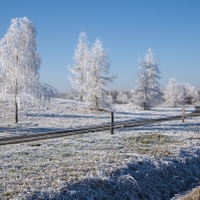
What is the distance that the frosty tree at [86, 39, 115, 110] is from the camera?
40125 mm

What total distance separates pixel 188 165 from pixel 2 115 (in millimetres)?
24880

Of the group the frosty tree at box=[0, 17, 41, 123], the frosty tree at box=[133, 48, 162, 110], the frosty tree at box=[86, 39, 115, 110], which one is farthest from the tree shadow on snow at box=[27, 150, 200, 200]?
the frosty tree at box=[133, 48, 162, 110]

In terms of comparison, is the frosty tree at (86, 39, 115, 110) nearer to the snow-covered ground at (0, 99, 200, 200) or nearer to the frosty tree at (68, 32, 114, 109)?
the frosty tree at (68, 32, 114, 109)

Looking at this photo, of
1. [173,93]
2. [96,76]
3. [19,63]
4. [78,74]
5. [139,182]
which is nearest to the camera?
[139,182]

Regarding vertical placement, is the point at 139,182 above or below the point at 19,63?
below

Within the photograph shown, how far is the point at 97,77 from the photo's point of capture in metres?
40.7

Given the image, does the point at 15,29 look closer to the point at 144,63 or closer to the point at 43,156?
the point at 43,156

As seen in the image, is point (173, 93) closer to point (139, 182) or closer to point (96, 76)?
point (96, 76)

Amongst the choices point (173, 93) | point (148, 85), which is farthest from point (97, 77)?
point (173, 93)

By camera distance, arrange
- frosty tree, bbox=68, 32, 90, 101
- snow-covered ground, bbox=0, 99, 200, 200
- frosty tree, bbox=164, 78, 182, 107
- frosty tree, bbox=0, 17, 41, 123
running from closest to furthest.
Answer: snow-covered ground, bbox=0, 99, 200, 200, frosty tree, bbox=0, 17, 41, 123, frosty tree, bbox=68, 32, 90, 101, frosty tree, bbox=164, 78, 182, 107

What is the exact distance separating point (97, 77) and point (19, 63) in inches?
687

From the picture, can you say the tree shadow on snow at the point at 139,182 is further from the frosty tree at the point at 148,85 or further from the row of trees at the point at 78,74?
the frosty tree at the point at 148,85

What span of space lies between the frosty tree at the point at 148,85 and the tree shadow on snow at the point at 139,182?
40.8 metres

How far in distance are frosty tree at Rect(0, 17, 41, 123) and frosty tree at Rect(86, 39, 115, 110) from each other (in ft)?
50.1
